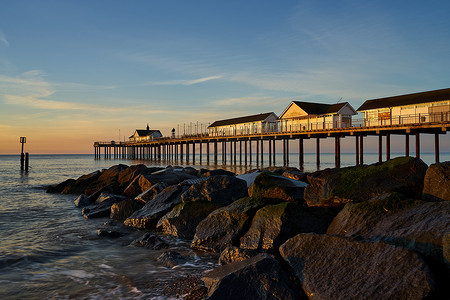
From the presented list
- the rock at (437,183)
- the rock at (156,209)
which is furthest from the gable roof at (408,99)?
the rock at (156,209)

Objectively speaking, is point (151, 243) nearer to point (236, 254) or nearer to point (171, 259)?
point (171, 259)

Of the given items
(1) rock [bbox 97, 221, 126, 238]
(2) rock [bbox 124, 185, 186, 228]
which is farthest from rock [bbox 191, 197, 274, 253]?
(1) rock [bbox 97, 221, 126, 238]

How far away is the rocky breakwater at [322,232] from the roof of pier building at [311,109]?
111ft

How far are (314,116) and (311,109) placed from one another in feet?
4.77

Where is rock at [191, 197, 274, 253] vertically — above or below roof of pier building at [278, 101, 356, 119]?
below

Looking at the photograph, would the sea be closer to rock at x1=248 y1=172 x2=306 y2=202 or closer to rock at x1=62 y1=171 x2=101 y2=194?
rock at x1=248 y1=172 x2=306 y2=202

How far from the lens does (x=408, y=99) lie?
3294 cm

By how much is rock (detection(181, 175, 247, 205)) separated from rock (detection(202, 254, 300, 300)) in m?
4.82

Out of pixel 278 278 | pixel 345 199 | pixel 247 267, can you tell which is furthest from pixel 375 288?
pixel 345 199

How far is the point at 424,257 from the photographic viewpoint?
4.36 m

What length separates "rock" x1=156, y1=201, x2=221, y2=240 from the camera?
8.45 m

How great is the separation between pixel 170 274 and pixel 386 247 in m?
3.68

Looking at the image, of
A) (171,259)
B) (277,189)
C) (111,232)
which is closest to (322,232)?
(277,189)

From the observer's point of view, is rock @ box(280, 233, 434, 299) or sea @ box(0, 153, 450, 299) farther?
sea @ box(0, 153, 450, 299)
